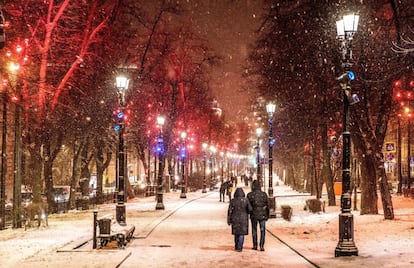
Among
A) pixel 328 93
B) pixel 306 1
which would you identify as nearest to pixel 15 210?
pixel 306 1

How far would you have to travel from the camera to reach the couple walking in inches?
655

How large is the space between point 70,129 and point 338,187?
23886 millimetres

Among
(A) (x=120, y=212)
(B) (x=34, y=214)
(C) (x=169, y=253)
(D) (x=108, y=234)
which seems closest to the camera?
(C) (x=169, y=253)

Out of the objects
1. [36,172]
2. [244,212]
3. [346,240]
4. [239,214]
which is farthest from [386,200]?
[36,172]

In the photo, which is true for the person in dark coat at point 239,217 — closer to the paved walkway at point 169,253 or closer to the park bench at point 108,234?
the paved walkway at point 169,253

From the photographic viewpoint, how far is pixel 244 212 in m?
16.8

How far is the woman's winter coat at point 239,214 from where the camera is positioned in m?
16.6

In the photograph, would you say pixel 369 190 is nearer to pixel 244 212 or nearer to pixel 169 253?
pixel 244 212

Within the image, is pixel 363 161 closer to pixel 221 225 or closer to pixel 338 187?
pixel 221 225

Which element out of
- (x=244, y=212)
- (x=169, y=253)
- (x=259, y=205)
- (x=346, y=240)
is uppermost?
(x=259, y=205)

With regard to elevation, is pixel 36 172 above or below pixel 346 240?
above

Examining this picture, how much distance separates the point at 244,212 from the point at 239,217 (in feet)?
0.80

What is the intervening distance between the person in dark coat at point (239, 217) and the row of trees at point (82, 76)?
751 cm

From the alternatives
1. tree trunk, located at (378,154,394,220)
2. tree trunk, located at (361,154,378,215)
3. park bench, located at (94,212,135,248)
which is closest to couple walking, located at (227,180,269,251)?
park bench, located at (94,212,135,248)
